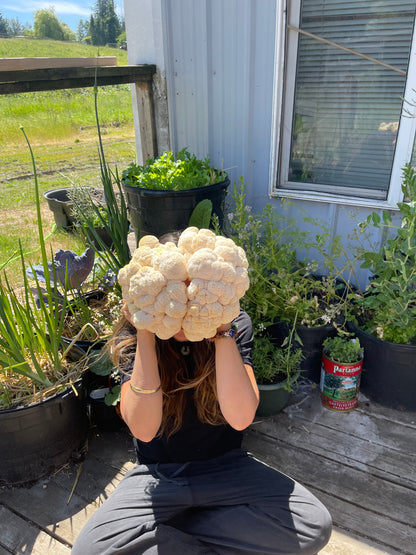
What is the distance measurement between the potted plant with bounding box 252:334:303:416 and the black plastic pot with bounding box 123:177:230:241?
0.93 metres

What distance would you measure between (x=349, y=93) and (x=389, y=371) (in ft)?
5.40

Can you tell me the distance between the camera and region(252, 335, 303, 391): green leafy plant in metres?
2.16

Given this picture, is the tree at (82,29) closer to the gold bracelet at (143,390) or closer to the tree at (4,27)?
the tree at (4,27)

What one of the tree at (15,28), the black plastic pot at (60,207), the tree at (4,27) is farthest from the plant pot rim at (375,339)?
the tree at (15,28)

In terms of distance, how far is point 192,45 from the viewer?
2914 mm

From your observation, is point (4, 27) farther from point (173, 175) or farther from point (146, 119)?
point (173, 175)

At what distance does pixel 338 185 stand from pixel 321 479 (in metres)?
1.79

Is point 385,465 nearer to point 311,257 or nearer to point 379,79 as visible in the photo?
point 311,257

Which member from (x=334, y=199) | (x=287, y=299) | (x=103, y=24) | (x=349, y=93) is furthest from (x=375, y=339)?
(x=103, y=24)

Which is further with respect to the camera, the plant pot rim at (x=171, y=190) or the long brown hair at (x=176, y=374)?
the plant pot rim at (x=171, y=190)

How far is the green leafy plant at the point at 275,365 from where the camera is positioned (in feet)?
7.08

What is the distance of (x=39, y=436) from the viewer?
6.00ft

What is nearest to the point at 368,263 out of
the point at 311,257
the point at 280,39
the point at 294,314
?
the point at 294,314

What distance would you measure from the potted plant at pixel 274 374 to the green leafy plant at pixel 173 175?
1072mm
